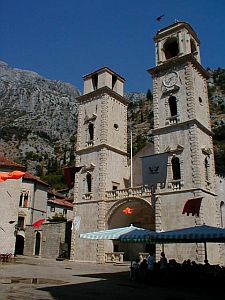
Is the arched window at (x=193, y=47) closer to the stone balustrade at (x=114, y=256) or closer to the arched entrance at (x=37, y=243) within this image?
the stone balustrade at (x=114, y=256)

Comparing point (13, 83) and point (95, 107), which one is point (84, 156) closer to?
point (95, 107)

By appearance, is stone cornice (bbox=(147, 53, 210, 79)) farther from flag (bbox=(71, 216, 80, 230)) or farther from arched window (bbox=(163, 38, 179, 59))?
flag (bbox=(71, 216, 80, 230))

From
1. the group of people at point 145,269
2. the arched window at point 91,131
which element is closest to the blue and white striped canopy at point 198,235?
the group of people at point 145,269

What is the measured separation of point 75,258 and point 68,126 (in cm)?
10128

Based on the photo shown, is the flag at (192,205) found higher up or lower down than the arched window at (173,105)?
lower down

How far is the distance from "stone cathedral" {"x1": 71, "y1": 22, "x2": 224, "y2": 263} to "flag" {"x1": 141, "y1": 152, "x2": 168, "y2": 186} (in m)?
0.57

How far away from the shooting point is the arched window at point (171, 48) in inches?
1268

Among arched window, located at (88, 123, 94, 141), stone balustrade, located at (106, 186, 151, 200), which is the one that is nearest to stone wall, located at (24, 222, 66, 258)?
stone balustrade, located at (106, 186, 151, 200)

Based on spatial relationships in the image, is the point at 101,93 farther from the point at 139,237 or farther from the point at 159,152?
the point at 139,237

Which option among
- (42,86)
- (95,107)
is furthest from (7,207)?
(42,86)

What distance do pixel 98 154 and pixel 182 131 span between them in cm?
956

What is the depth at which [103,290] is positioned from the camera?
12.2m

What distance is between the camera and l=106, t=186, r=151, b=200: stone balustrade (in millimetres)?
28720

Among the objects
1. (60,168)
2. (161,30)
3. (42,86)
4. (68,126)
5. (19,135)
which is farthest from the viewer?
(42,86)
